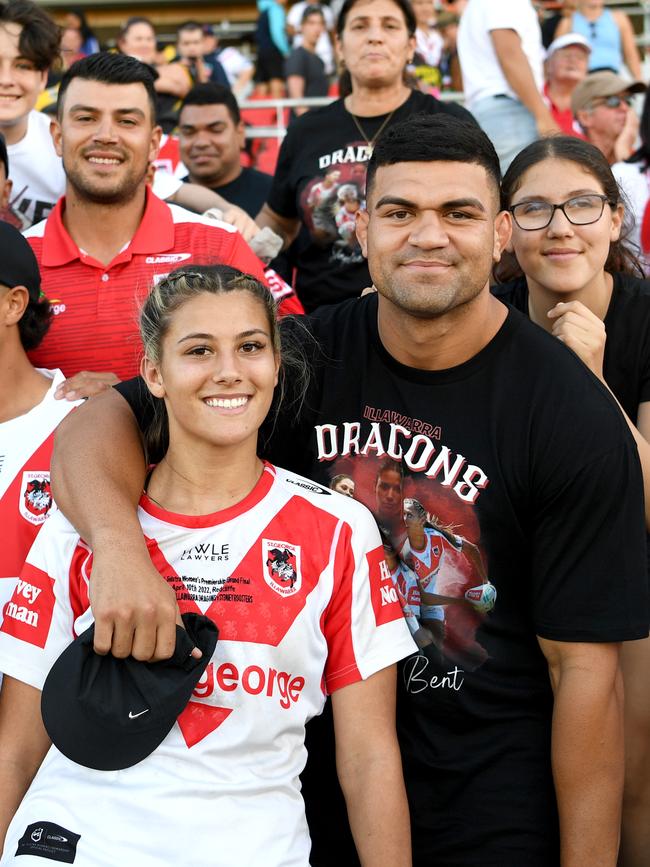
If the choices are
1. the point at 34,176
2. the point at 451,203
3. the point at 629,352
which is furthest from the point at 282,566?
the point at 34,176

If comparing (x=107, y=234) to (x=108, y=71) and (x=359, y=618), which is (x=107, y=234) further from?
(x=359, y=618)

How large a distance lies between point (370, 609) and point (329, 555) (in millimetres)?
157

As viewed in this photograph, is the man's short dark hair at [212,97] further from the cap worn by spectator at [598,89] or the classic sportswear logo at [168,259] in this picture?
the classic sportswear logo at [168,259]

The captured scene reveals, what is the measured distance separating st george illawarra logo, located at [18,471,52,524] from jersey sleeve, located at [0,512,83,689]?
417 mm

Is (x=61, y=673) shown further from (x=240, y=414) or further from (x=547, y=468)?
(x=547, y=468)

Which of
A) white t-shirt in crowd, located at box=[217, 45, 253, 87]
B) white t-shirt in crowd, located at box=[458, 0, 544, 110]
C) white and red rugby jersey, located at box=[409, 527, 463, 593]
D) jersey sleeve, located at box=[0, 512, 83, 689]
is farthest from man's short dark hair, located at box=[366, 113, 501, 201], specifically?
white t-shirt in crowd, located at box=[217, 45, 253, 87]

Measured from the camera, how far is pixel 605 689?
2445 millimetres

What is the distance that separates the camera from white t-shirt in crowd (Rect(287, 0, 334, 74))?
12.7 metres

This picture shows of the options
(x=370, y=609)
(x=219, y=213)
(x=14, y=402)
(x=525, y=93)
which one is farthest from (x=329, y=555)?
(x=525, y=93)

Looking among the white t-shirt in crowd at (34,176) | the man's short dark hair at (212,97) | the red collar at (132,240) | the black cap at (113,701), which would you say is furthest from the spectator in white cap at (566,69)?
the black cap at (113,701)

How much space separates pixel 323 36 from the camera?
12672 millimetres

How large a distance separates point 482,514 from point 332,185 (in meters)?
2.25

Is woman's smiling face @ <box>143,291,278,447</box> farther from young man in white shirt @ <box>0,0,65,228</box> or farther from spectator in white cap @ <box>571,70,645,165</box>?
spectator in white cap @ <box>571,70,645,165</box>

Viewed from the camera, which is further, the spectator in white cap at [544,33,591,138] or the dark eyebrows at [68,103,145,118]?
the spectator in white cap at [544,33,591,138]
